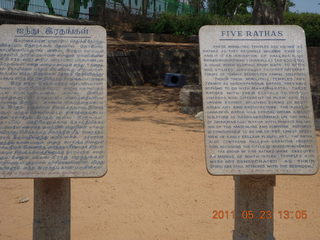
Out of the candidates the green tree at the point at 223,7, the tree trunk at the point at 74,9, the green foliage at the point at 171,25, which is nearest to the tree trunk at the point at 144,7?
the green foliage at the point at 171,25

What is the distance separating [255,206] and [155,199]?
1623 mm

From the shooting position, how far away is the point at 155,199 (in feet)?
13.2

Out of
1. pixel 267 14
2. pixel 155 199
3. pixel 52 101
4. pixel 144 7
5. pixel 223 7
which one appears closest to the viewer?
pixel 52 101

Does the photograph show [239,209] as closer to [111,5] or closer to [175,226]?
[175,226]

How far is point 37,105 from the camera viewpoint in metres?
→ 2.45

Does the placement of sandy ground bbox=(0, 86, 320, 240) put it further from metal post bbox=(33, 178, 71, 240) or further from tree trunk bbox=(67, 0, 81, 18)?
tree trunk bbox=(67, 0, 81, 18)

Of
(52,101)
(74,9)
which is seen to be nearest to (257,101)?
(52,101)

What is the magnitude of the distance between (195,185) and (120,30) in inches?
515

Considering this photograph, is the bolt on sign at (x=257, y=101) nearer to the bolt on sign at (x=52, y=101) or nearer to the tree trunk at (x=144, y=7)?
the bolt on sign at (x=52, y=101)

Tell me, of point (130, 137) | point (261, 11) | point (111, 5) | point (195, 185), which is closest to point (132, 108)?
point (130, 137)

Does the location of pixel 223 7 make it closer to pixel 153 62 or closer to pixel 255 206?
pixel 153 62

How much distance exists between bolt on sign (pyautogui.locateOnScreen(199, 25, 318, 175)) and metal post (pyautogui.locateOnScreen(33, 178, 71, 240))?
0.93 meters

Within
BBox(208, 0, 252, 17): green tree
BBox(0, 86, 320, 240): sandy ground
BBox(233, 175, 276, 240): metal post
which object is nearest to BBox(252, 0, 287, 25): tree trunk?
BBox(0, 86, 320, 240): sandy ground

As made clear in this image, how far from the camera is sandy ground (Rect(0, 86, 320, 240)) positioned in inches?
134
